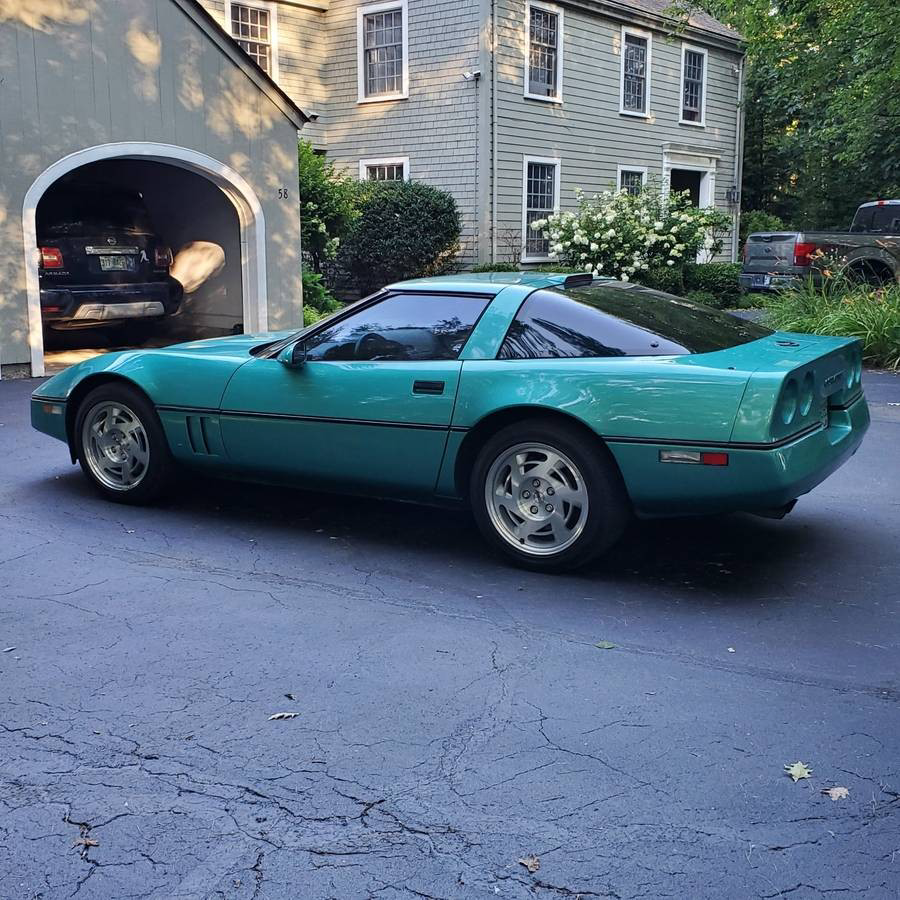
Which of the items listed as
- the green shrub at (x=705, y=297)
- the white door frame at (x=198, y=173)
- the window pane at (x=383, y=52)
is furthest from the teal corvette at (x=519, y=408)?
A: the window pane at (x=383, y=52)

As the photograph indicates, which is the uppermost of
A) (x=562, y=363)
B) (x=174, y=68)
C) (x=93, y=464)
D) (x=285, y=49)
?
(x=285, y=49)

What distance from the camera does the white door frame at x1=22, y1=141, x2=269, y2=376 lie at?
12.2 meters

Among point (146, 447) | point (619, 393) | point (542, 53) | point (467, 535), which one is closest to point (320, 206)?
point (542, 53)

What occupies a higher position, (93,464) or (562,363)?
(562,363)

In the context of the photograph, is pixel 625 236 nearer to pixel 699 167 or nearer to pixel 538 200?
pixel 538 200

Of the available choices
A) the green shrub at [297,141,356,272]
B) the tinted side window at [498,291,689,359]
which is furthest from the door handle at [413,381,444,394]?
the green shrub at [297,141,356,272]

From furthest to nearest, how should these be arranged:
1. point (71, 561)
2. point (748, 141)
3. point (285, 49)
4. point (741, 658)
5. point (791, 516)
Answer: point (748, 141) → point (285, 49) → point (791, 516) → point (71, 561) → point (741, 658)

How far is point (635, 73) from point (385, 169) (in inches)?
254

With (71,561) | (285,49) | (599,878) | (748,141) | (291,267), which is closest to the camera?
(599,878)

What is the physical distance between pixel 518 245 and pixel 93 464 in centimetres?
1621

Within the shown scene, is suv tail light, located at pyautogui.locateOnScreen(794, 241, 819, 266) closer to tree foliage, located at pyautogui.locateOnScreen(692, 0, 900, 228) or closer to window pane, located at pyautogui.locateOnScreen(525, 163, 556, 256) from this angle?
tree foliage, located at pyautogui.locateOnScreen(692, 0, 900, 228)

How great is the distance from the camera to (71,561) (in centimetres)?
560

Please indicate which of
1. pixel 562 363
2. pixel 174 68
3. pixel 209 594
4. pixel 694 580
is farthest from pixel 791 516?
pixel 174 68

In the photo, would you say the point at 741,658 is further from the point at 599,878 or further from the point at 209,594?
the point at 209,594
